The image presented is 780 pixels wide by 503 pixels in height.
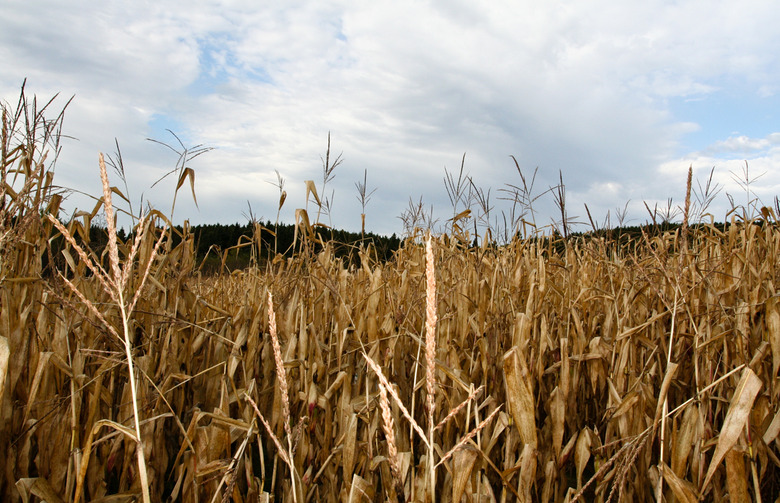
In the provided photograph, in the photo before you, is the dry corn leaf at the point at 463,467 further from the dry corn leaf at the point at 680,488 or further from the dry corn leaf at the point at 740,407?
the dry corn leaf at the point at 740,407

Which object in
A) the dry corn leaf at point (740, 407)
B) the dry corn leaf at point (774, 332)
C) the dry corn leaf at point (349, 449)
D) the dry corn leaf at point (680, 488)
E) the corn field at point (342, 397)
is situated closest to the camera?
the dry corn leaf at point (740, 407)

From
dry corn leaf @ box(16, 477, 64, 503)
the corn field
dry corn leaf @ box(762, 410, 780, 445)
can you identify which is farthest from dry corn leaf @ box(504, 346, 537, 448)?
dry corn leaf @ box(16, 477, 64, 503)

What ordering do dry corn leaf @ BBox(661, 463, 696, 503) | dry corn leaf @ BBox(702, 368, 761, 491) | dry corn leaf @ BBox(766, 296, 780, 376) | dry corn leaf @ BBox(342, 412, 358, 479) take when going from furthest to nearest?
dry corn leaf @ BBox(766, 296, 780, 376)
dry corn leaf @ BBox(342, 412, 358, 479)
dry corn leaf @ BBox(661, 463, 696, 503)
dry corn leaf @ BBox(702, 368, 761, 491)

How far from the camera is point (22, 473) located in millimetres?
2035

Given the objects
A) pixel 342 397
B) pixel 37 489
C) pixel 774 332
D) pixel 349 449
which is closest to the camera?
pixel 37 489

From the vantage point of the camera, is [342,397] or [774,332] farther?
[774,332]

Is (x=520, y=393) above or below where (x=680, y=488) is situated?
above

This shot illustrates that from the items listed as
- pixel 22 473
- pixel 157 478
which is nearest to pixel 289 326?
pixel 157 478

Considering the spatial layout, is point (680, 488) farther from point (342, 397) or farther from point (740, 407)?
point (342, 397)

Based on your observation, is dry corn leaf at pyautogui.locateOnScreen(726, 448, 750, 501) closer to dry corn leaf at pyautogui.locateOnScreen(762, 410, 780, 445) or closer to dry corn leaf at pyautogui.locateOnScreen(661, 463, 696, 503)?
dry corn leaf at pyautogui.locateOnScreen(661, 463, 696, 503)

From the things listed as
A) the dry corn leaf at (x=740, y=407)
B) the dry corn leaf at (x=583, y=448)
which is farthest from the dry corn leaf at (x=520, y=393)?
the dry corn leaf at (x=740, y=407)

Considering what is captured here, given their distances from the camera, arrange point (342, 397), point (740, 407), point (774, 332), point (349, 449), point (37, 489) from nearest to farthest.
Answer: point (740, 407) < point (37, 489) < point (349, 449) < point (342, 397) < point (774, 332)

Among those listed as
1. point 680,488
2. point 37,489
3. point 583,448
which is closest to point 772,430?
point 680,488

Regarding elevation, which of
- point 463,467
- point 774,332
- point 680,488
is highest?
point 774,332
